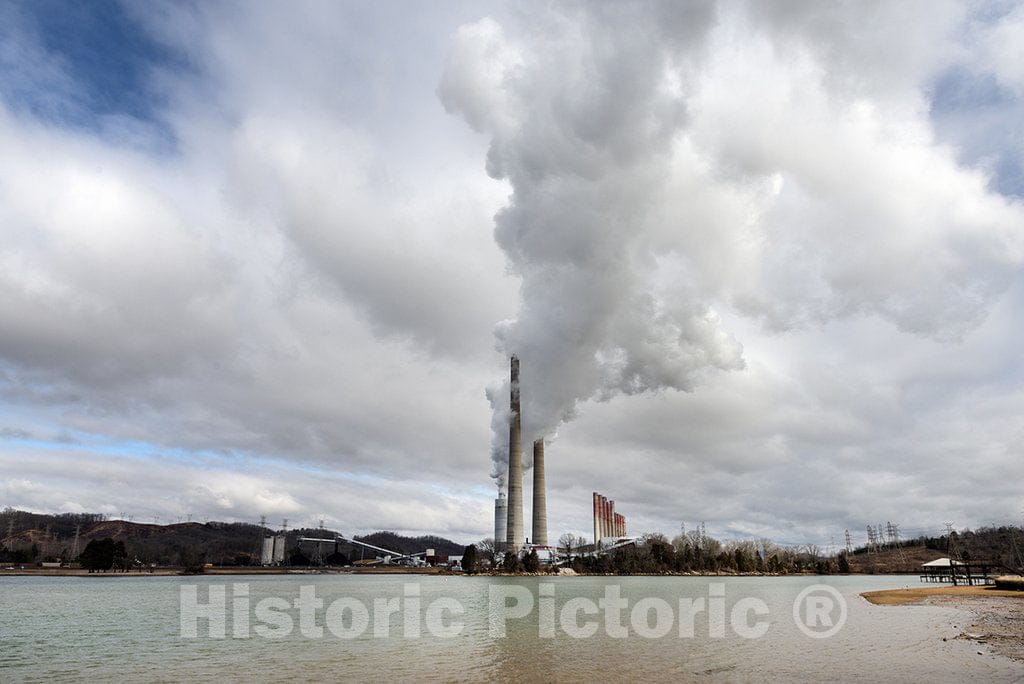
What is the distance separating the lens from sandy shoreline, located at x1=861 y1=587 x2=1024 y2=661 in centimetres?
3555

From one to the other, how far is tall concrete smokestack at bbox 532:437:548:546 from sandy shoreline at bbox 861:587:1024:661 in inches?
3335

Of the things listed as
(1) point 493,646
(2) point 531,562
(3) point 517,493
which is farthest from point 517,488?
(1) point 493,646

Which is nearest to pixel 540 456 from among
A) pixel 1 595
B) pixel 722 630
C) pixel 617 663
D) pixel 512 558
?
pixel 512 558

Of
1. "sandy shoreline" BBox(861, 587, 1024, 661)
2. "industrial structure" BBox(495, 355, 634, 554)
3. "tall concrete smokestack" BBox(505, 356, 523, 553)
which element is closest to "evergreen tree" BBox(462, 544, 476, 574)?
"industrial structure" BBox(495, 355, 634, 554)

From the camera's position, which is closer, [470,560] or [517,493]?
[517,493]

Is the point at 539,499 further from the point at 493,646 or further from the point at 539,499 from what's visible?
the point at 493,646

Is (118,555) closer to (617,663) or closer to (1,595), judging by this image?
(1,595)

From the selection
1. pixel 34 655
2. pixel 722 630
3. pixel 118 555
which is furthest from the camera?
pixel 118 555

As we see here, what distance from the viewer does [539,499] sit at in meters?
164

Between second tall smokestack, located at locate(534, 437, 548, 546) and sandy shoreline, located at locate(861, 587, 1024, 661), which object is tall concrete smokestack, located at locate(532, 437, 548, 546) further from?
sandy shoreline, located at locate(861, 587, 1024, 661)

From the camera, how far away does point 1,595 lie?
8525 centimetres

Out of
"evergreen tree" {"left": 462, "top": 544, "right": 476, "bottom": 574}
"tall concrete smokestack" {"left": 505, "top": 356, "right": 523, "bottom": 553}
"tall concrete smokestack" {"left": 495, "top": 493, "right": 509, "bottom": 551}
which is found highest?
"tall concrete smokestack" {"left": 505, "top": 356, "right": 523, "bottom": 553}

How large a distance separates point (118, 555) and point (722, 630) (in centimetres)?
17184

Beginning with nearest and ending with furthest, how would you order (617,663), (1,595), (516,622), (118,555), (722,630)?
(617,663)
(722,630)
(516,622)
(1,595)
(118,555)
